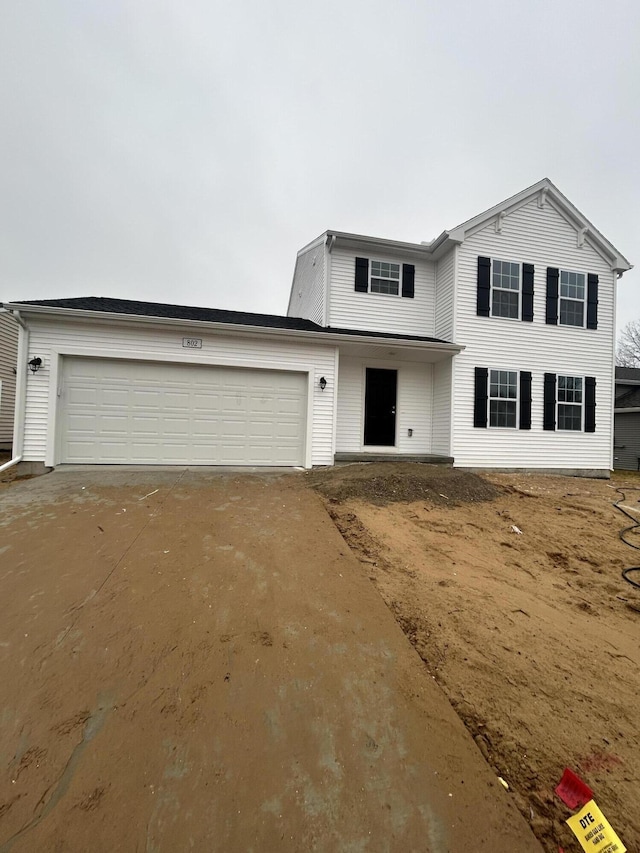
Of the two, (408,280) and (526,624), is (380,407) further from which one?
(526,624)

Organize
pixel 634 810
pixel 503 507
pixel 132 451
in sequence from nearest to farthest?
pixel 634 810
pixel 503 507
pixel 132 451

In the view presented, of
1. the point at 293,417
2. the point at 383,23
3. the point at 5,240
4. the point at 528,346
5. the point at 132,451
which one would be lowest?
the point at 132,451

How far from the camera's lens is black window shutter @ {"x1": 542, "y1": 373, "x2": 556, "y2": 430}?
9539mm

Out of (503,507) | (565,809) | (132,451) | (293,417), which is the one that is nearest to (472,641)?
(565,809)

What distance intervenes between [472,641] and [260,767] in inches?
61.2

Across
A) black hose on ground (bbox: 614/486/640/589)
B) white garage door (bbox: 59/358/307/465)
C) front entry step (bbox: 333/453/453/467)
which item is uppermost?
white garage door (bbox: 59/358/307/465)

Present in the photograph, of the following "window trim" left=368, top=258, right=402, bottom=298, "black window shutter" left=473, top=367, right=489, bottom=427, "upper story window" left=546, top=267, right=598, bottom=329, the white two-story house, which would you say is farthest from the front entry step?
"upper story window" left=546, top=267, right=598, bottom=329

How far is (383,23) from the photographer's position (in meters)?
10.1

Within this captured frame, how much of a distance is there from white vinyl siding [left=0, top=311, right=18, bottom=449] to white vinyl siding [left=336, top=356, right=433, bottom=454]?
40.6 ft

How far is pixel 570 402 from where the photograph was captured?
9.80 meters

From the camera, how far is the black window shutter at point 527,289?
9500 millimetres

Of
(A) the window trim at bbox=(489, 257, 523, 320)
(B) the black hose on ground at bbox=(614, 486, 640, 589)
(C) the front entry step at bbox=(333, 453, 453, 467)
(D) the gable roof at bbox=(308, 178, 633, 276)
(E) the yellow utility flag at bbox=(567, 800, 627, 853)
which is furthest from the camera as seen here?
(A) the window trim at bbox=(489, 257, 523, 320)

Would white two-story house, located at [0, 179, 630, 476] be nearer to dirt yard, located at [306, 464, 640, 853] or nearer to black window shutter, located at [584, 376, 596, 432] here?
black window shutter, located at [584, 376, 596, 432]

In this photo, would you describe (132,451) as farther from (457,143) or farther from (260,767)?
(457,143)
